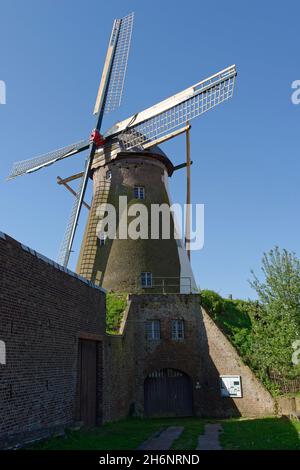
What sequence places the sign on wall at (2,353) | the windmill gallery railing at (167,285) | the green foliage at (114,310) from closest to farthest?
the sign on wall at (2,353)
the green foliage at (114,310)
the windmill gallery railing at (167,285)

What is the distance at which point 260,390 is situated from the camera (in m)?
20.4

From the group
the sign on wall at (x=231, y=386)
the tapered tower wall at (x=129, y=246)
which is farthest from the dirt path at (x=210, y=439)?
the tapered tower wall at (x=129, y=246)

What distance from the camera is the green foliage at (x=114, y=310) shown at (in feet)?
70.8

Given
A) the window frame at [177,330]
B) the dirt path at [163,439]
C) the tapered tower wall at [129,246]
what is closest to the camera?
the dirt path at [163,439]

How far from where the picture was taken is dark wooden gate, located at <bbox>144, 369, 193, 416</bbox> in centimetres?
2162

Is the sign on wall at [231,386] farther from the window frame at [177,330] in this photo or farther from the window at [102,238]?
the window at [102,238]

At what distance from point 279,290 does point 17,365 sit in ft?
37.5

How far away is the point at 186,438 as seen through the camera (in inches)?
511

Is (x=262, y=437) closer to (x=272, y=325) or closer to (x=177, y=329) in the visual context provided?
(x=272, y=325)

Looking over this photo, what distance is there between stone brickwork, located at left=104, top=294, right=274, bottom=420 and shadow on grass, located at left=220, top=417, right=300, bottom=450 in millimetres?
4601

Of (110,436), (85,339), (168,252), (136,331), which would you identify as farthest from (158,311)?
(110,436)

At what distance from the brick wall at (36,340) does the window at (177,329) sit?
27.4 feet

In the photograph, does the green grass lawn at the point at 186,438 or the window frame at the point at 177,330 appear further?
the window frame at the point at 177,330
